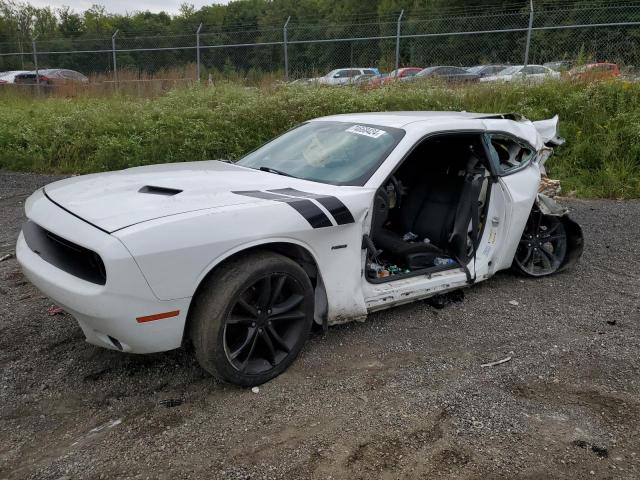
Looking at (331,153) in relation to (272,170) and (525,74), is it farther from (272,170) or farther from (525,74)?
(525,74)

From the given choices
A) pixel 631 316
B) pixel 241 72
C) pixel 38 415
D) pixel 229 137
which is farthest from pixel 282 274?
pixel 241 72

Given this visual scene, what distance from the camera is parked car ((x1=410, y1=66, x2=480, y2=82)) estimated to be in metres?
11.6

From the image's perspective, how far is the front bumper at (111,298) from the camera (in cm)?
251

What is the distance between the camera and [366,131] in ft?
13.1

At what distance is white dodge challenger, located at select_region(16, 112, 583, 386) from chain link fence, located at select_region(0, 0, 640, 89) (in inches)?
351

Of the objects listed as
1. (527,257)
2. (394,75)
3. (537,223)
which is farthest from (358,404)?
(394,75)

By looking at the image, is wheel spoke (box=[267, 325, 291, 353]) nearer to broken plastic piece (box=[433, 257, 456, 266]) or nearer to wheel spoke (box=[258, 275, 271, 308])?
wheel spoke (box=[258, 275, 271, 308])

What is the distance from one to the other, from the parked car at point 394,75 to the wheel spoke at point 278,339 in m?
9.23

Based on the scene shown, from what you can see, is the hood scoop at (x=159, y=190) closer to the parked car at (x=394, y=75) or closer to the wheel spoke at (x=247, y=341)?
the wheel spoke at (x=247, y=341)

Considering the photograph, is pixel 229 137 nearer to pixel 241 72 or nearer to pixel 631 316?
pixel 241 72

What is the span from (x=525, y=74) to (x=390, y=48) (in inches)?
174

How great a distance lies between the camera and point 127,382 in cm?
308

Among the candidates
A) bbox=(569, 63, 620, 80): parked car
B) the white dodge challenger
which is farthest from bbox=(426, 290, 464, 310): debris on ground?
bbox=(569, 63, 620, 80): parked car

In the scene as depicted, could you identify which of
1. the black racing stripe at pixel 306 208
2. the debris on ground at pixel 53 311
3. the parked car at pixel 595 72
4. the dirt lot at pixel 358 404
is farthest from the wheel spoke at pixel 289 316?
the parked car at pixel 595 72
